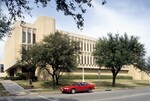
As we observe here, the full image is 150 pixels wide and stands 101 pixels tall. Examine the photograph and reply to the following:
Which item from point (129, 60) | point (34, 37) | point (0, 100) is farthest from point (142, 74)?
point (0, 100)

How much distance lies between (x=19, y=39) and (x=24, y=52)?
1421cm

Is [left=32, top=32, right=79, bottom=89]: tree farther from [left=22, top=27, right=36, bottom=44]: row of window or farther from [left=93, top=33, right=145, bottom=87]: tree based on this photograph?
[left=22, top=27, right=36, bottom=44]: row of window

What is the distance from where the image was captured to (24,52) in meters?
57.2

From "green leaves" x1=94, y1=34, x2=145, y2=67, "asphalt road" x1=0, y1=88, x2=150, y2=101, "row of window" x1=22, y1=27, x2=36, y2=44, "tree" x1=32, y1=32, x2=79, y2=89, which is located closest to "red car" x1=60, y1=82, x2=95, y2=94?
"asphalt road" x1=0, y1=88, x2=150, y2=101

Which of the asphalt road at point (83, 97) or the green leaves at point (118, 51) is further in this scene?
the green leaves at point (118, 51)

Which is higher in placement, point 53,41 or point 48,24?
point 48,24

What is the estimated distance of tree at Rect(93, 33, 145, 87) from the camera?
2092 inches

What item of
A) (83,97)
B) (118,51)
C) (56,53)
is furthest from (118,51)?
(83,97)

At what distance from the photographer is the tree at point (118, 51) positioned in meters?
53.1

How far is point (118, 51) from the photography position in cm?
5312

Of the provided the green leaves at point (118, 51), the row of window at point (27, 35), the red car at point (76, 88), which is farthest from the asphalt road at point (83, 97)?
the row of window at point (27, 35)

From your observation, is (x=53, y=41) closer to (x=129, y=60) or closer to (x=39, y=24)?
(x=129, y=60)

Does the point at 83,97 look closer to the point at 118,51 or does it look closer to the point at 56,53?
the point at 56,53

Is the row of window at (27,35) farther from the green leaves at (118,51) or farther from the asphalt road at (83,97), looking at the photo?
the asphalt road at (83,97)
